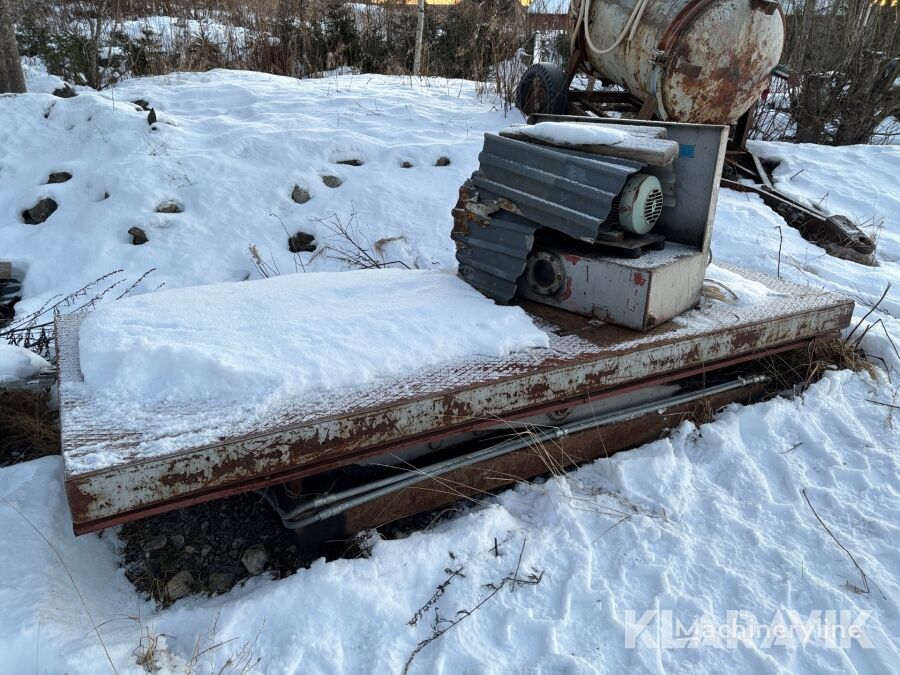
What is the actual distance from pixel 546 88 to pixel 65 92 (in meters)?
4.85

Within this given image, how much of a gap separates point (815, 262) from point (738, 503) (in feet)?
9.63

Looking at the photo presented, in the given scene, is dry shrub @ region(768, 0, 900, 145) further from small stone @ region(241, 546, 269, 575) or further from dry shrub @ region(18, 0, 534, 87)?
small stone @ region(241, 546, 269, 575)

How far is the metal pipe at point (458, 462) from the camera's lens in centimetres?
191

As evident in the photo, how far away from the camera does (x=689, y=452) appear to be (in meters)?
2.44

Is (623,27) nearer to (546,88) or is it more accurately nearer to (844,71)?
(546,88)

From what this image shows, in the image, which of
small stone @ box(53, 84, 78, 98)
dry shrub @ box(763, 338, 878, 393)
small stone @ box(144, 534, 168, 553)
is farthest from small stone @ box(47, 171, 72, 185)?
dry shrub @ box(763, 338, 878, 393)

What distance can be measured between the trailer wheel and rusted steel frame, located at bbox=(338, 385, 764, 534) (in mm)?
4179

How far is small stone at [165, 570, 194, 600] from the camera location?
1805 mm

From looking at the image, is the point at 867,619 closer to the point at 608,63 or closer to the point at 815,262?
the point at 815,262

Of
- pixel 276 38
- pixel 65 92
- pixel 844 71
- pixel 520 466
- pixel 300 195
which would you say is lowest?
pixel 520 466

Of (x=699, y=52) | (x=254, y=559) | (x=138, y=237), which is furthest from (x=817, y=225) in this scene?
(x=138, y=237)

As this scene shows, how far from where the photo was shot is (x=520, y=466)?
7.53 ft

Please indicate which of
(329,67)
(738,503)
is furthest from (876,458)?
(329,67)

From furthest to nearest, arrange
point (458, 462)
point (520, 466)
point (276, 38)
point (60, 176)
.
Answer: point (276, 38), point (60, 176), point (520, 466), point (458, 462)
